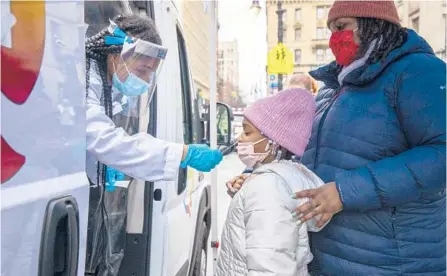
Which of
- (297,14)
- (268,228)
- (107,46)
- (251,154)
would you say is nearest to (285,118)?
(251,154)

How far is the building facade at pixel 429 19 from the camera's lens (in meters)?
2.00

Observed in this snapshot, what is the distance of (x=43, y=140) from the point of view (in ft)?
4.09

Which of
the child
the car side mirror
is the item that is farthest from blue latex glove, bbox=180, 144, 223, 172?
the car side mirror

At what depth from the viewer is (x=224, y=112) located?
4.30 m

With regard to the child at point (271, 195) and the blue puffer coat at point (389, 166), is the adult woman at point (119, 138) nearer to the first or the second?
the child at point (271, 195)

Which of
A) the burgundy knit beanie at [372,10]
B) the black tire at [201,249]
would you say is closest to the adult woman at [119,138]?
the burgundy knit beanie at [372,10]

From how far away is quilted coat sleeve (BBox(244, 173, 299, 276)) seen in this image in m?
1.68

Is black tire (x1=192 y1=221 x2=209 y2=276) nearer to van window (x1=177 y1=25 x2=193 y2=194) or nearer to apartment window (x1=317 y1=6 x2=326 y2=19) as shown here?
van window (x1=177 y1=25 x2=193 y2=194)

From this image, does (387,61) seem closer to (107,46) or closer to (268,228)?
(268,228)

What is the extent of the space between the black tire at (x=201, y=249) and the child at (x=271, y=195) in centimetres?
200

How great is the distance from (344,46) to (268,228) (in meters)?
0.73

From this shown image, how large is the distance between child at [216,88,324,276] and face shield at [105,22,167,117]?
0.62 meters

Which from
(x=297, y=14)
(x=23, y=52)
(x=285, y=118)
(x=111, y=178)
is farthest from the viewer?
(x=297, y=14)

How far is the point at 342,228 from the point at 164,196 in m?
1.01
